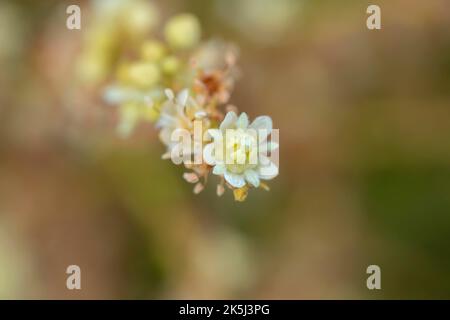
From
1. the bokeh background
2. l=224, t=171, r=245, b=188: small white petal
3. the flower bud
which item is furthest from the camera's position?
the bokeh background

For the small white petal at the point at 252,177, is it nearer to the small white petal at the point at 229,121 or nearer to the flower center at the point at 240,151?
the flower center at the point at 240,151

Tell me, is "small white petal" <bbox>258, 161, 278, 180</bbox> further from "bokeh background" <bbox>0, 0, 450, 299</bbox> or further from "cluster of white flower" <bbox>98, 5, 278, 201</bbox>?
"bokeh background" <bbox>0, 0, 450, 299</bbox>

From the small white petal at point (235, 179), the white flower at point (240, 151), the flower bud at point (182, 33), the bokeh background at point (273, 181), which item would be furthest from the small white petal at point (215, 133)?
the bokeh background at point (273, 181)

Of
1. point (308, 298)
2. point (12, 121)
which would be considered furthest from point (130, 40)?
point (308, 298)

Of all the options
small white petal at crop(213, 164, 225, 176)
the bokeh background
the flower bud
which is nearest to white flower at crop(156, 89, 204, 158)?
small white petal at crop(213, 164, 225, 176)

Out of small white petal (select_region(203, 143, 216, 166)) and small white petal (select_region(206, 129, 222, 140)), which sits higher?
small white petal (select_region(206, 129, 222, 140))

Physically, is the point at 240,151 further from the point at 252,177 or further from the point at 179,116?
the point at 179,116

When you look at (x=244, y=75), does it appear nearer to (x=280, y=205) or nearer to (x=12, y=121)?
(x=280, y=205)
